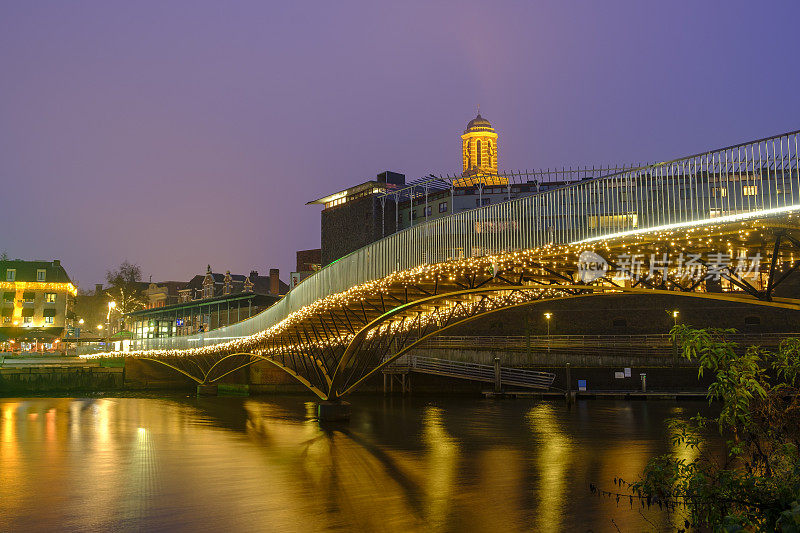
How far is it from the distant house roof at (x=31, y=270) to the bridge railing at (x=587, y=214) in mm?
94040

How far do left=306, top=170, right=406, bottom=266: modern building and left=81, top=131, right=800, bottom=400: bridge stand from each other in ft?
150

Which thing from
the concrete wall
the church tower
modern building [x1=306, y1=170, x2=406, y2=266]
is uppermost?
the church tower

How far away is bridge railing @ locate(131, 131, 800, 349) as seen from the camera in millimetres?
18445

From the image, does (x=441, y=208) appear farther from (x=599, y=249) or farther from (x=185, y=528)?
(x=185, y=528)

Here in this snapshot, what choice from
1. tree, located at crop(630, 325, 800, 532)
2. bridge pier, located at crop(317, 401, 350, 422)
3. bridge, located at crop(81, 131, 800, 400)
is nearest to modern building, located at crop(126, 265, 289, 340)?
bridge pier, located at crop(317, 401, 350, 422)

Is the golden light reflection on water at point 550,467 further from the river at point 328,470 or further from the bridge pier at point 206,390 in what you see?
the bridge pier at point 206,390

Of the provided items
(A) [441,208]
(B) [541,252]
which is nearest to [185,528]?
(B) [541,252]

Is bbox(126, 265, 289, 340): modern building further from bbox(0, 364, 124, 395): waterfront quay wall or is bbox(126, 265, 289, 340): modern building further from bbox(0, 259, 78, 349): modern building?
bbox(0, 364, 124, 395): waterfront quay wall

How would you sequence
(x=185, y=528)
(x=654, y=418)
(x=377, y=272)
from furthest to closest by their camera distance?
(x=654, y=418) → (x=377, y=272) → (x=185, y=528)

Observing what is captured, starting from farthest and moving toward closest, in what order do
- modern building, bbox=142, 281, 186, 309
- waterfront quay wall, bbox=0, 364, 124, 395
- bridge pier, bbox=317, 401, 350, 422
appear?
modern building, bbox=142, 281, 186, 309
waterfront quay wall, bbox=0, 364, 124, 395
bridge pier, bbox=317, 401, 350, 422

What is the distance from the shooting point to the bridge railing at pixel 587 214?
18445 millimetres

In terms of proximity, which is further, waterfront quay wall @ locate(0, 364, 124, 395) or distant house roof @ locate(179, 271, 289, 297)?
distant house roof @ locate(179, 271, 289, 297)

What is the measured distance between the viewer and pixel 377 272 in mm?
29984

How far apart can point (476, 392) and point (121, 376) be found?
1629 inches
